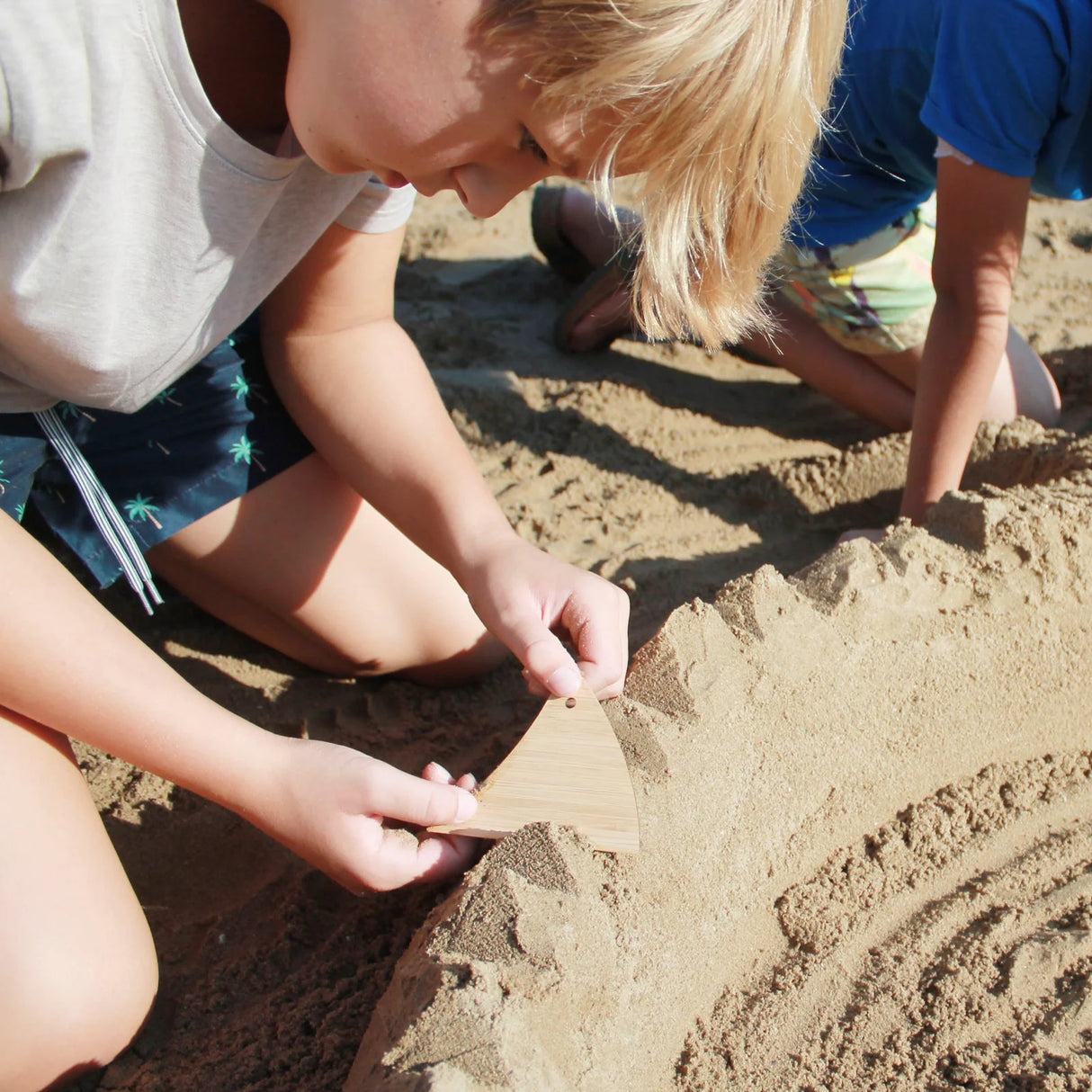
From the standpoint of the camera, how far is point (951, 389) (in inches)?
86.4

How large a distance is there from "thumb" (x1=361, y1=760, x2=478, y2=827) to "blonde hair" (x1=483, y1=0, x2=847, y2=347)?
2.10 ft

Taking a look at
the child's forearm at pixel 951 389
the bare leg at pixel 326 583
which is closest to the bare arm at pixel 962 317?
the child's forearm at pixel 951 389

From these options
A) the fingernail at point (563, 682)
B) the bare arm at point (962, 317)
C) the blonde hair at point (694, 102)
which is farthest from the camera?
the bare arm at point (962, 317)

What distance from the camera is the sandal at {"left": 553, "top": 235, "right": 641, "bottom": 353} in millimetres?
2873

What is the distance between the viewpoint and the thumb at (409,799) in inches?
50.3

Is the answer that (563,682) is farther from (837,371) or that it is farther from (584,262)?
(584,262)

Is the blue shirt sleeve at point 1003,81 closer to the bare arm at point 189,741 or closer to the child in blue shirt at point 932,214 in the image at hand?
the child in blue shirt at point 932,214

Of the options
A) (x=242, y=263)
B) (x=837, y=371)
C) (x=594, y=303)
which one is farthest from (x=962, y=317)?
(x=242, y=263)

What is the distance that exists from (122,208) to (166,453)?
544 mm

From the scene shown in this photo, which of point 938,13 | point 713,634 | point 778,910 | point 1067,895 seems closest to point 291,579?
point 713,634

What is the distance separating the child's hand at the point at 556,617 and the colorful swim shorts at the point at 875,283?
1.36m

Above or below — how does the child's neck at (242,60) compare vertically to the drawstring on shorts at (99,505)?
above

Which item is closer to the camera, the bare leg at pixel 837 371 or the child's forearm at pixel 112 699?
the child's forearm at pixel 112 699

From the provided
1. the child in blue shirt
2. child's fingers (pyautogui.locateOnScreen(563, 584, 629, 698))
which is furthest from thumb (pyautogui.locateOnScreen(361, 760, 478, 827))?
the child in blue shirt
